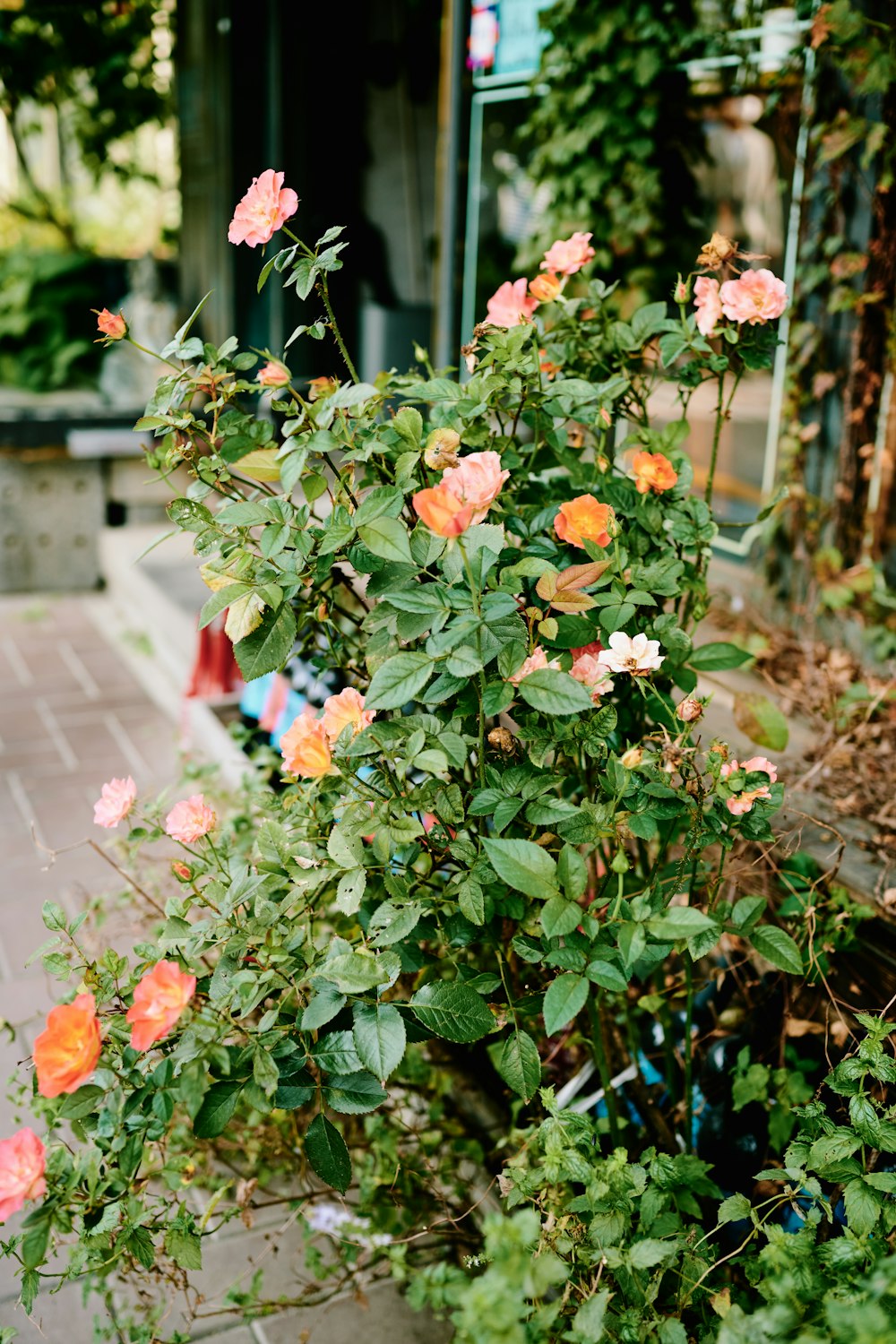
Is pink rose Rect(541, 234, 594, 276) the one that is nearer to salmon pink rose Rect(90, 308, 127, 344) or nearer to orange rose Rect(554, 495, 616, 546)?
orange rose Rect(554, 495, 616, 546)

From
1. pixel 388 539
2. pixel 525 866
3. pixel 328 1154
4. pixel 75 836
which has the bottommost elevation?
pixel 75 836

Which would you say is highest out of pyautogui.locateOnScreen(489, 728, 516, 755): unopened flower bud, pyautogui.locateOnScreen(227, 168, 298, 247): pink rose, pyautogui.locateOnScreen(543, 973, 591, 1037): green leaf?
pyautogui.locateOnScreen(227, 168, 298, 247): pink rose

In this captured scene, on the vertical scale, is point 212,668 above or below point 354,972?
below

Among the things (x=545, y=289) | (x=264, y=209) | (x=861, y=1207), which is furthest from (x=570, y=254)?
(x=861, y=1207)

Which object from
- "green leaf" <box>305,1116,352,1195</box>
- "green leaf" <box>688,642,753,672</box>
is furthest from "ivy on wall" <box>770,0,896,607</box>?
"green leaf" <box>305,1116,352,1195</box>

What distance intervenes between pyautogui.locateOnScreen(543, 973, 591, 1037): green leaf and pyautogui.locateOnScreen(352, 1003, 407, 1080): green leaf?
0.16 m

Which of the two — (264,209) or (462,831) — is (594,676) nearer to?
(462,831)

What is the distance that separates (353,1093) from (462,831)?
0.34 metres

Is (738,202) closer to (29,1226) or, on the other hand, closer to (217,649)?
(217,649)

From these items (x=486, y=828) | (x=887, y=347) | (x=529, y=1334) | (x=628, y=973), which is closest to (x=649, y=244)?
(x=887, y=347)

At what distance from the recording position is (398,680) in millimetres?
1382

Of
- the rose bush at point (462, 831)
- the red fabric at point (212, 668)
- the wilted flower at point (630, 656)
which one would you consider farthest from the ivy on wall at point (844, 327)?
the wilted flower at point (630, 656)

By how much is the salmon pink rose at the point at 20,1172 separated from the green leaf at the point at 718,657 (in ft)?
3.50

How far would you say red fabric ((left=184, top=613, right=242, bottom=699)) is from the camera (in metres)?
4.00
